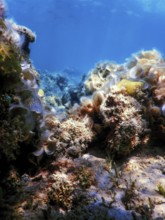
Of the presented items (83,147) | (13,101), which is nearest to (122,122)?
(83,147)

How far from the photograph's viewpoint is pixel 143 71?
5734mm

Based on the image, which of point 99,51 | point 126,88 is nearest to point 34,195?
point 126,88

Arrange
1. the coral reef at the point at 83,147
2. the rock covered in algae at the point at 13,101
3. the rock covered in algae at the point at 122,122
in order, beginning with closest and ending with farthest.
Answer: the rock covered in algae at the point at 13,101 < the coral reef at the point at 83,147 < the rock covered in algae at the point at 122,122

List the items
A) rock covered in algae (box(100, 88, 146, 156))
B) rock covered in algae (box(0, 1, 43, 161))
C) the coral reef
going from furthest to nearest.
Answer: rock covered in algae (box(100, 88, 146, 156)), the coral reef, rock covered in algae (box(0, 1, 43, 161))

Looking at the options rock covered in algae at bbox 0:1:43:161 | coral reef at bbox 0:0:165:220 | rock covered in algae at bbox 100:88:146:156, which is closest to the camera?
rock covered in algae at bbox 0:1:43:161

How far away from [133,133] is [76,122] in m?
1.14

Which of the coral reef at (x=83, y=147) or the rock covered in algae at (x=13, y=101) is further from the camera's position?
the coral reef at (x=83, y=147)

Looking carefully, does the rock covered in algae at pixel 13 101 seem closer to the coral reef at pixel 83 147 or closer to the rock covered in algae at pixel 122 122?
the coral reef at pixel 83 147

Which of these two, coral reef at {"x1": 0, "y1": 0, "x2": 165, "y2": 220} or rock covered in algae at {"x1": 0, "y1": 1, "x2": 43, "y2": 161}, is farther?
coral reef at {"x1": 0, "y1": 0, "x2": 165, "y2": 220}

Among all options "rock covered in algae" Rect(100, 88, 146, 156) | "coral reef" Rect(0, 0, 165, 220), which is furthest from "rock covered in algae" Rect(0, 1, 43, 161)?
"rock covered in algae" Rect(100, 88, 146, 156)

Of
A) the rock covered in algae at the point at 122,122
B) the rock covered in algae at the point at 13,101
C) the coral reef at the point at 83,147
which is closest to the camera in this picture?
the rock covered in algae at the point at 13,101

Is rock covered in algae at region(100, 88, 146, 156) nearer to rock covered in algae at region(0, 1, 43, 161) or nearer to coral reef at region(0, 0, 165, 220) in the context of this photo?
coral reef at region(0, 0, 165, 220)

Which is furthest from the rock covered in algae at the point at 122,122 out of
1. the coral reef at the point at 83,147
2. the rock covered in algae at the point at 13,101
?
the rock covered in algae at the point at 13,101

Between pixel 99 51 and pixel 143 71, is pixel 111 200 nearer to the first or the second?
pixel 143 71
